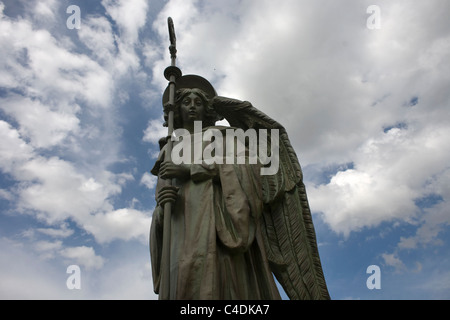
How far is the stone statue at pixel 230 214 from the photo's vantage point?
5828 mm

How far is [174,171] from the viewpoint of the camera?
6.66 m

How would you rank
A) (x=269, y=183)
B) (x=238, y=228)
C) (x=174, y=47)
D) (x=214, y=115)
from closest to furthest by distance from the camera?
(x=238, y=228) → (x=269, y=183) → (x=174, y=47) → (x=214, y=115)

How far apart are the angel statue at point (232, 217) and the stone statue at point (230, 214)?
0.02 meters

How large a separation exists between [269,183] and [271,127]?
48.1 inches

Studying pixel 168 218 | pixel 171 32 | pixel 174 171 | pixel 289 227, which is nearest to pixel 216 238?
pixel 168 218

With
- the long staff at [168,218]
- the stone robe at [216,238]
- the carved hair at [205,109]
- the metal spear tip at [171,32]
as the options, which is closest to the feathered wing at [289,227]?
the stone robe at [216,238]

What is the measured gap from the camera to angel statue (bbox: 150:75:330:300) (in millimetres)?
5816

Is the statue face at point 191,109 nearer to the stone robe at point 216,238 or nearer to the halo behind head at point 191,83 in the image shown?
the halo behind head at point 191,83

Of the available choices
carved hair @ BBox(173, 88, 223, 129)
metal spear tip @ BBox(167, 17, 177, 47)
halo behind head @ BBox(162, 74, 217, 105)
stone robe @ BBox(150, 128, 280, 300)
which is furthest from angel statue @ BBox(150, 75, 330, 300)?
metal spear tip @ BBox(167, 17, 177, 47)

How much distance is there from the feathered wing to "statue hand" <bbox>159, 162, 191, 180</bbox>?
1.46 metres

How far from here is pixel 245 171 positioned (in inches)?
269

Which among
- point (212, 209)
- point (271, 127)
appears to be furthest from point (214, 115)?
point (212, 209)

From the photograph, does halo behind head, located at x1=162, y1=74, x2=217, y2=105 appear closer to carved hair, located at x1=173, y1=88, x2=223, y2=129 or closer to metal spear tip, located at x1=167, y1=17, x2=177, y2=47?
carved hair, located at x1=173, y1=88, x2=223, y2=129
